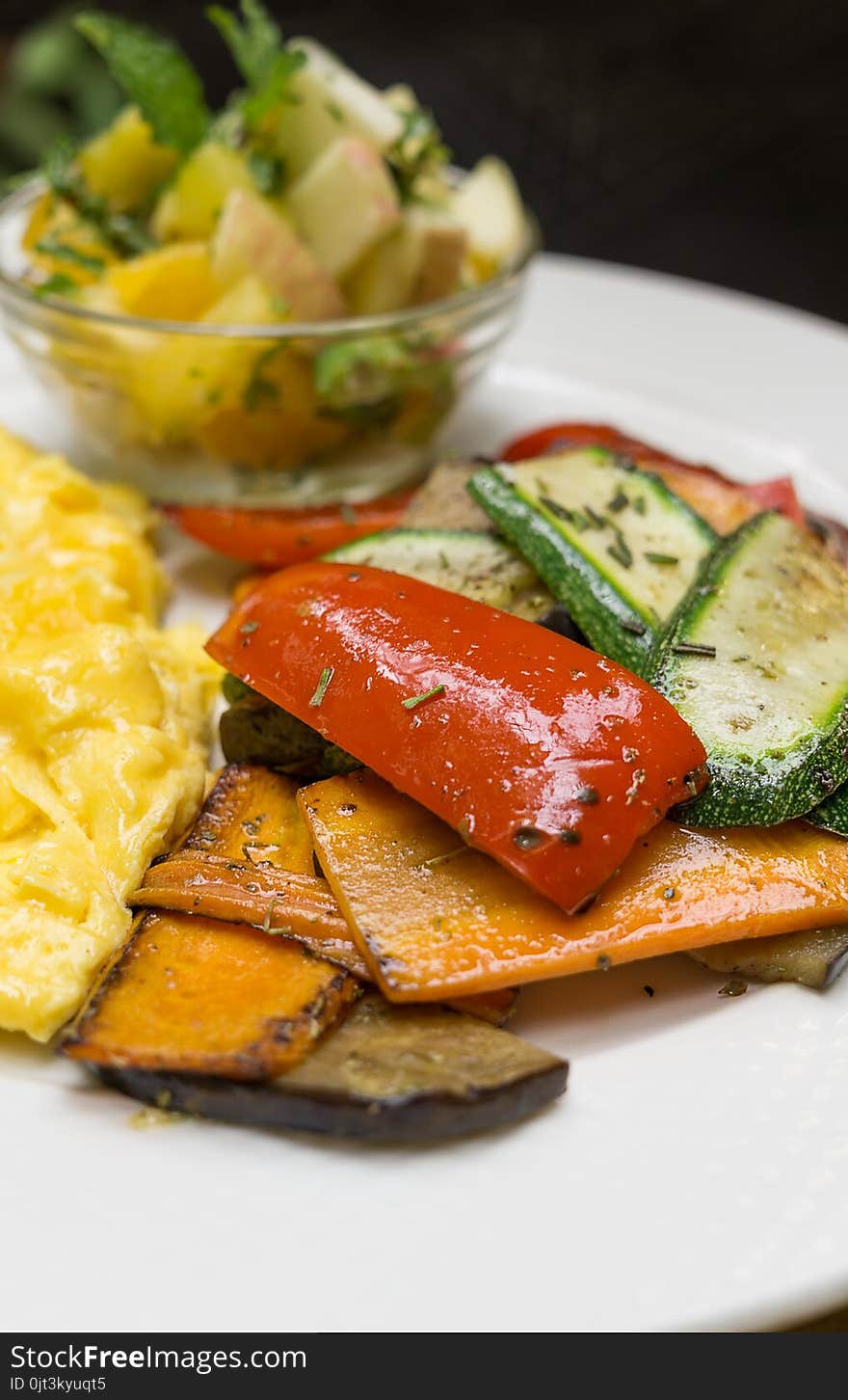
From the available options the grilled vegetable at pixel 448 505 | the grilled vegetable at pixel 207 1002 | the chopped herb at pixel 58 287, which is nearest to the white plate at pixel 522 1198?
the grilled vegetable at pixel 207 1002

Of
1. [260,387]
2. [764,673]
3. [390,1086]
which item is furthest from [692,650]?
[260,387]

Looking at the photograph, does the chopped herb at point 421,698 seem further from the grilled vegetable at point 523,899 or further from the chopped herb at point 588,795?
the chopped herb at point 588,795

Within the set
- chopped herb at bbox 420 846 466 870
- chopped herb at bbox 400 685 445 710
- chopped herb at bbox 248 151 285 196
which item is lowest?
chopped herb at bbox 420 846 466 870

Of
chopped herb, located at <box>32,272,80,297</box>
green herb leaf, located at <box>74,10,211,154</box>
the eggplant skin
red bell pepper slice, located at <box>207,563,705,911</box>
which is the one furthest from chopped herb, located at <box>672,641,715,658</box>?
green herb leaf, located at <box>74,10,211,154</box>

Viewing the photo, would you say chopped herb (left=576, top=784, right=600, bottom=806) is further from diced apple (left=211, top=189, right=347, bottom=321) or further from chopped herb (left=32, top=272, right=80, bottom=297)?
chopped herb (left=32, top=272, right=80, bottom=297)

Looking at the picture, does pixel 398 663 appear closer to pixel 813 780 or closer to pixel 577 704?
pixel 577 704

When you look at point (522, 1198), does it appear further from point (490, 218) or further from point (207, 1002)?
point (490, 218)

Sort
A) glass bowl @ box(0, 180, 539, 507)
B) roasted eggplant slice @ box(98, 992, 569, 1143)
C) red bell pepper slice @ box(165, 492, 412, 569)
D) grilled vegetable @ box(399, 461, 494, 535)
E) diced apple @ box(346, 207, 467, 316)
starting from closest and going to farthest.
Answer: roasted eggplant slice @ box(98, 992, 569, 1143) < grilled vegetable @ box(399, 461, 494, 535) < red bell pepper slice @ box(165, 492, 412, 569) < glass bowl @ box(0, 180, 539, 507) < diced apple @ box(346, 207, 467, 316)
